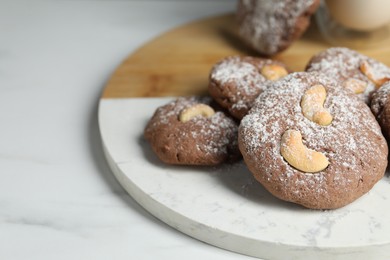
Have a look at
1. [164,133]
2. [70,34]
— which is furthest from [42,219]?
[70,34]

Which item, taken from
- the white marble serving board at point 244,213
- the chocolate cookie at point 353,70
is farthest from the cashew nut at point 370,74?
the white marble serving board at point 244,213

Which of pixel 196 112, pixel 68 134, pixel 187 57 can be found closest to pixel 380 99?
pixel 196 112

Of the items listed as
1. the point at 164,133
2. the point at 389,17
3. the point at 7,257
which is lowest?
the point at 7,257

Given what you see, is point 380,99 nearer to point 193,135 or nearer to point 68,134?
point 193,135

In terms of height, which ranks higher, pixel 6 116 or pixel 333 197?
pixel 333 197

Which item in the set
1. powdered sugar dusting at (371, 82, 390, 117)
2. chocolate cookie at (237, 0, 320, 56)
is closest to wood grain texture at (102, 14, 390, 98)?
chocolate cookie at (237, 0, 320, 56)

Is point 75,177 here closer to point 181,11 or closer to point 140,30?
point 140,30
